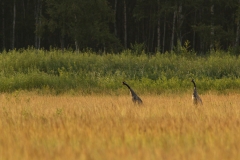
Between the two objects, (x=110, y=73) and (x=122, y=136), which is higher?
(x=122, y=136)

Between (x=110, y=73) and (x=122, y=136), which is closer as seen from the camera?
(x=122, y=136)

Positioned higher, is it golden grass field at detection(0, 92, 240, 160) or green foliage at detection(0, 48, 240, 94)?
golden grass field at detection(0, 92, 240, 160)

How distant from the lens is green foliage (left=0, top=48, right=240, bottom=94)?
1388cm

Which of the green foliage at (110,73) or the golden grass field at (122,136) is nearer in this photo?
the golden grass field at (122,136)

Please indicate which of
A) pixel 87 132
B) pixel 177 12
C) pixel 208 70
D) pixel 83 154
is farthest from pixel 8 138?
pixel 177 12

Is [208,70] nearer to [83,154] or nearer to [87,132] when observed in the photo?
[87,132]

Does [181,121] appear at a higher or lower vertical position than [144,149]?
lower

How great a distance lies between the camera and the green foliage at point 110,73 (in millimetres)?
13883

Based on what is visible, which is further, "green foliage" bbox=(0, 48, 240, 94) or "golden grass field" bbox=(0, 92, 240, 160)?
"green foliage" bbox=(0, 48, 240, 94)

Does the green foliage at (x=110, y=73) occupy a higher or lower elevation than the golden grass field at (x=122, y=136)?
lower

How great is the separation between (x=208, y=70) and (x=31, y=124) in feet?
41.4

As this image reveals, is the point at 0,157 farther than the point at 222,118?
No

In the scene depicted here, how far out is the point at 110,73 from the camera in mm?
16984

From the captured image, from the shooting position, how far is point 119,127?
547cm
